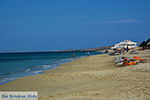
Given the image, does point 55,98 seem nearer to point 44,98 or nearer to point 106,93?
point 44,98

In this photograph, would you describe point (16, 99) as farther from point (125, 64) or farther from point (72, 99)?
point (125, 64)

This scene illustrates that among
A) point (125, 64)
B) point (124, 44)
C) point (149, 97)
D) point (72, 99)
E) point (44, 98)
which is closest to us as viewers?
point (149, 97)

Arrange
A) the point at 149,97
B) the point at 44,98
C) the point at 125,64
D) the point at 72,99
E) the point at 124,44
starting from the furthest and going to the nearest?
the point at 124,44 < the point at 125,64 < the point at 44,98 < the point at 72,99 < the point at 149,97

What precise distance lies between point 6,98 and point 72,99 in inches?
115

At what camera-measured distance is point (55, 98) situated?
27.8 ft

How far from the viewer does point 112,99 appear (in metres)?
7.45

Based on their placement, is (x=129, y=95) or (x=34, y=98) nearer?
(x=129, y=95)

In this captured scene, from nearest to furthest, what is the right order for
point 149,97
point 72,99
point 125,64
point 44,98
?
point 149,97 < point 72,99 < point 44,98 < point 125,64

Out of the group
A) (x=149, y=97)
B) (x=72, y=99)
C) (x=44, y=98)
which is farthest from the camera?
(x=44, y=98)

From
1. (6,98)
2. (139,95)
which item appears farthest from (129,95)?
(6,98)

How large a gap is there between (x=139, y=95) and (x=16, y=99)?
4.64 meters

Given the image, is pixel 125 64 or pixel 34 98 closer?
pixel 34 98

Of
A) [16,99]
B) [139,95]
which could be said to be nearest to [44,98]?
[16,99]

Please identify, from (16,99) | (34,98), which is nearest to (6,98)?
(16,99)
